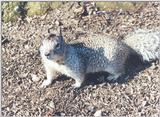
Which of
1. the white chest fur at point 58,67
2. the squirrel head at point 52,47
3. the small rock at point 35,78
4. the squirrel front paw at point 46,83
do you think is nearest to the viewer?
the squirrel head at point 52,47

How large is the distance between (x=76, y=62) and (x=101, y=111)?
75 centimetres

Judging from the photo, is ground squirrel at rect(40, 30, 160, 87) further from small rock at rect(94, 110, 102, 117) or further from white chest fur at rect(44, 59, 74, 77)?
small rock at rect(94, 110, 102, 117)

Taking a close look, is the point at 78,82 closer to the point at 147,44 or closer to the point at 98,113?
the point at 98,113

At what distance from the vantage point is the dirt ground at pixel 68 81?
20.0 feet

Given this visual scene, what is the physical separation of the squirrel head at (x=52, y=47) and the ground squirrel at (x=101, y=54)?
86 millimetres

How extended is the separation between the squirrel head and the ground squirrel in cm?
9

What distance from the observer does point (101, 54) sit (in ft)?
21.4

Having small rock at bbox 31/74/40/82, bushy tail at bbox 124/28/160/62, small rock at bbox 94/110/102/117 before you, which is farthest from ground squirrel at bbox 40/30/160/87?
small rock at bbox 94/110/102/117

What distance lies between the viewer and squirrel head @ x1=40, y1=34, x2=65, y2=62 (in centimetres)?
597

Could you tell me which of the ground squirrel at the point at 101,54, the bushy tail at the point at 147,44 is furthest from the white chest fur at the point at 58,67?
the bushy tail at the point at 147,44

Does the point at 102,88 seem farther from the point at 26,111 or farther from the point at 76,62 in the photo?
the point at 26,111

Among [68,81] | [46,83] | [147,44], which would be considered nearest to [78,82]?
[68,81]

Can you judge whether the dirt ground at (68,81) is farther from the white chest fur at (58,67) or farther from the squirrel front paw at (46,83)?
the white chest fur at (58,67)

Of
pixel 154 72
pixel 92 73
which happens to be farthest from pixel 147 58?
pixel 92 73
